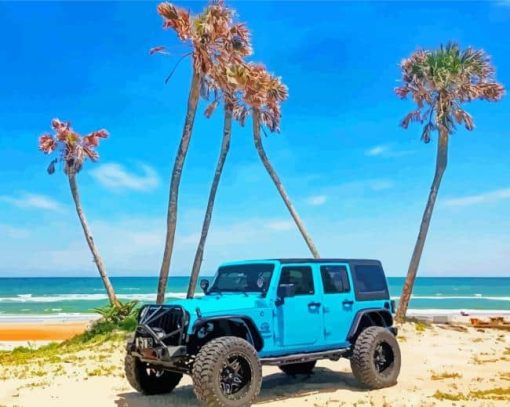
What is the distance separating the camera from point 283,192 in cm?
2555

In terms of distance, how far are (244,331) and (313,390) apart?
217 cm

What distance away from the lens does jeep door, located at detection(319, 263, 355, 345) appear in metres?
10.3

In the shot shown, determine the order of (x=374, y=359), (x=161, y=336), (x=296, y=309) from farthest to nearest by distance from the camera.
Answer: (x=374, y=359)
(x=296, y=309)
(x=161, y=336)

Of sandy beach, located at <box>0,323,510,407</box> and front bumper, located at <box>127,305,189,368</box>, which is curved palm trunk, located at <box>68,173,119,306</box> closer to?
sandy beach, located at <box>0,323,510,407</box>

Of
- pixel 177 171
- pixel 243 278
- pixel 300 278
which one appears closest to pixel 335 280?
pixel 300 278

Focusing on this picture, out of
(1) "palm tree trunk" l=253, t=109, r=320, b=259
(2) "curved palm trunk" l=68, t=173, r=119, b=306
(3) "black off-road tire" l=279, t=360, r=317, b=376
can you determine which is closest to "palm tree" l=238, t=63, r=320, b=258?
(1) "palm tree trunk" l=253, t=109, r=320, b=259

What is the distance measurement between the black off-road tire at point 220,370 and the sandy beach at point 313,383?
92cm

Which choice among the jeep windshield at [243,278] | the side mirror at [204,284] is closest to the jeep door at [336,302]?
the jeep windshield at [243,278]

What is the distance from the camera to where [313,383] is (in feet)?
37.2

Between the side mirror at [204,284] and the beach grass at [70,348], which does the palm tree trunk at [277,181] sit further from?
the side mirror at [204,284]

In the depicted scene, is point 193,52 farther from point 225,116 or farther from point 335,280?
point 335,280

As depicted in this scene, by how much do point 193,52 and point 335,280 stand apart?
40.2 feet

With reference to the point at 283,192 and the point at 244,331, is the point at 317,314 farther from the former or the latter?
the point at 283,192

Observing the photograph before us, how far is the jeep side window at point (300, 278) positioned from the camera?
987 centimetres
